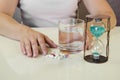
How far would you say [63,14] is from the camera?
5.08 feet

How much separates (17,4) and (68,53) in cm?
63

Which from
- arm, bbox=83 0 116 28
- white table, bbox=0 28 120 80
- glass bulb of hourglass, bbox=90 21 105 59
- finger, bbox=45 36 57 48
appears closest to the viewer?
white table, bbox=0 28 120 80

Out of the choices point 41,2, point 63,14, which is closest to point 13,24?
point 41,2

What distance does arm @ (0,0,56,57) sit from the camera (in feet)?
3.24

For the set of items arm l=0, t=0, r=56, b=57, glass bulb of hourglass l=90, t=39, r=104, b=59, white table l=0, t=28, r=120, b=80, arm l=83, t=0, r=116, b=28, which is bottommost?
white table l=0, t=28, r=120, b=80

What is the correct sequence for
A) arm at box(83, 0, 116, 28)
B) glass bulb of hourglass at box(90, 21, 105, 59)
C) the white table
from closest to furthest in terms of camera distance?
the white table → glass bulb of hourglass at box(90, 21, 105, 59) → arm at box(83, 0, 116, 28)

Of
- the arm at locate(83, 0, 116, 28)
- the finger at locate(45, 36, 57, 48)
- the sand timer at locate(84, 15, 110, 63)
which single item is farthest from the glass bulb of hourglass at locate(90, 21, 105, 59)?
the arm at locate(83, 0, 116, 28)

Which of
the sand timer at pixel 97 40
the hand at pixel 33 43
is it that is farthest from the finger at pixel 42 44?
the sand timer at pixel 97 40

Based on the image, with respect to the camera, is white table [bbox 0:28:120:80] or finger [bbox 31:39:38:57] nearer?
white table [bbox 0:28:120:80]

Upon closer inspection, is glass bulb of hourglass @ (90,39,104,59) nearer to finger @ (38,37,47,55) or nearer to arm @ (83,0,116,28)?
finger @ (38,37,47,55)

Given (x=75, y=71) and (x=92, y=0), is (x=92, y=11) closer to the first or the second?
(x=92, y=0)

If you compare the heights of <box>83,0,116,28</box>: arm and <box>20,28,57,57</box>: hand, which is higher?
<box>83,0,116,28</box>: arm

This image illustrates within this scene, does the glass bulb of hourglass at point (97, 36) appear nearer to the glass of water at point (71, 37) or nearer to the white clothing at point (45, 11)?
the glass of water at point (71, 37)

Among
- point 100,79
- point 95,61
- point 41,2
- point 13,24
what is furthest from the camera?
point 41,2
